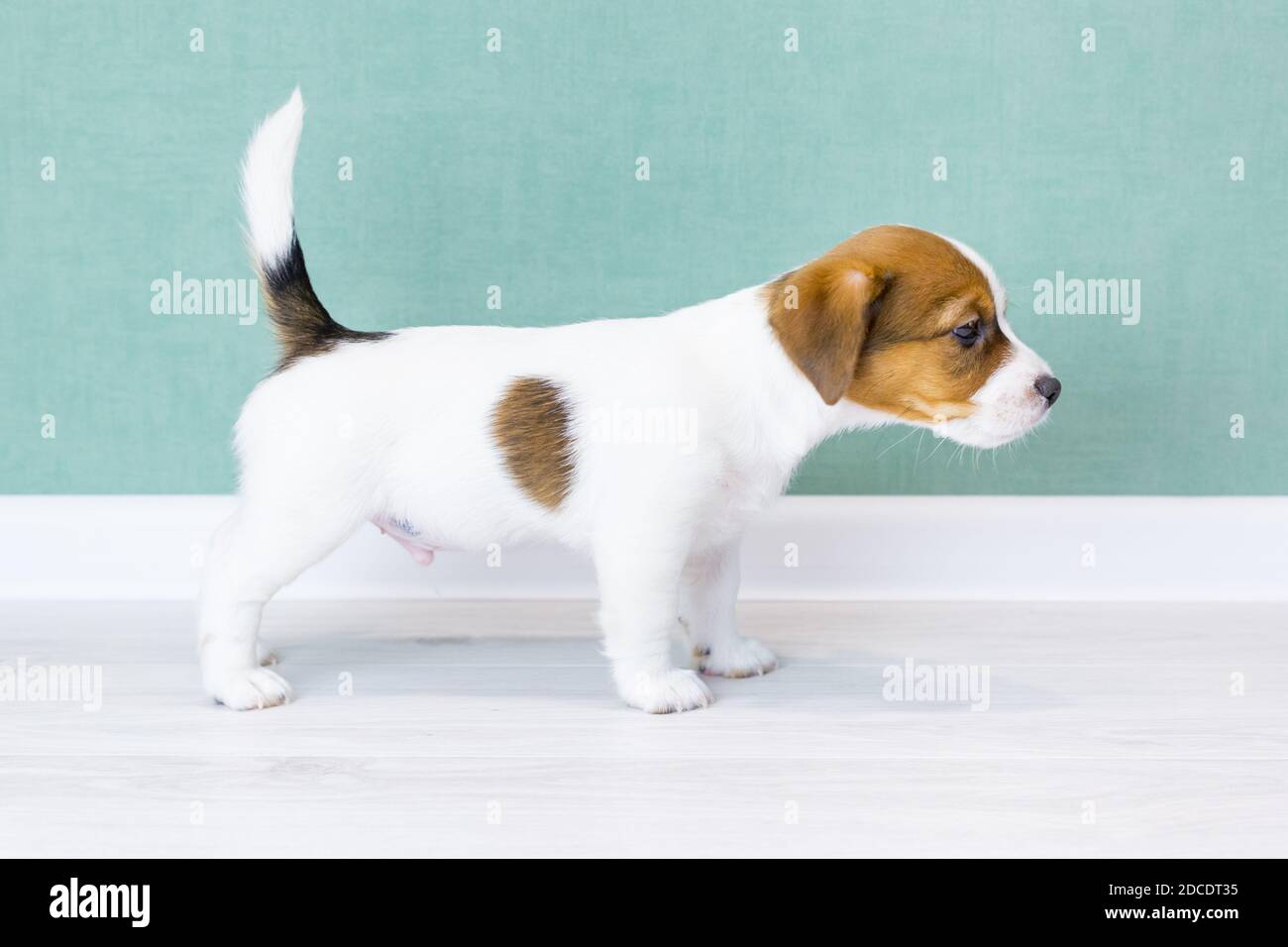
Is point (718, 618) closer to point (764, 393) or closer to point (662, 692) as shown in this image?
point (662, 692)

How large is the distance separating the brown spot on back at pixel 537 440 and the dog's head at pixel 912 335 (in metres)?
0.36

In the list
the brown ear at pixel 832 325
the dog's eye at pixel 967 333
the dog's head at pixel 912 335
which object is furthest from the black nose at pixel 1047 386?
the brown ear at pixel 832 325

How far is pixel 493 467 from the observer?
184cm

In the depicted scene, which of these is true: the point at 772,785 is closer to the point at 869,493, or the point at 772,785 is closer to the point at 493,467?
the point at 493,467

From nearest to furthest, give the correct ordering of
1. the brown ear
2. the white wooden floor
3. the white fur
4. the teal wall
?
the white wooden floor
the brown ear
the white fur
the teal wall

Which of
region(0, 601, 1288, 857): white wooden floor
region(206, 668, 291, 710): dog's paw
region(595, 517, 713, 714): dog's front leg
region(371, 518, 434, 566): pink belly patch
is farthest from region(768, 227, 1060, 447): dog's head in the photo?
region(206, 668, 291, 710): dog's paw

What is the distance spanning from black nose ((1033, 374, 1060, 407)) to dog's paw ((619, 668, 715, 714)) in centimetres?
69

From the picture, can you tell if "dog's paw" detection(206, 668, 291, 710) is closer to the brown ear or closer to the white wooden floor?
the white wooden floor

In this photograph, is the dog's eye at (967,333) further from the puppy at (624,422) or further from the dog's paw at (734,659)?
the dog's paw at (734,659)

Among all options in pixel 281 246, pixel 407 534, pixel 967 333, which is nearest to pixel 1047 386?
pixel 967 333

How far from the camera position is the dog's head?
1.75m

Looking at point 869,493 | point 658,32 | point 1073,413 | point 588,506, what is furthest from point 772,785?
point 658,32

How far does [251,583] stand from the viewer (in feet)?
5.97

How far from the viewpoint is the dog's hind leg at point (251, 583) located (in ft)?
5.94
